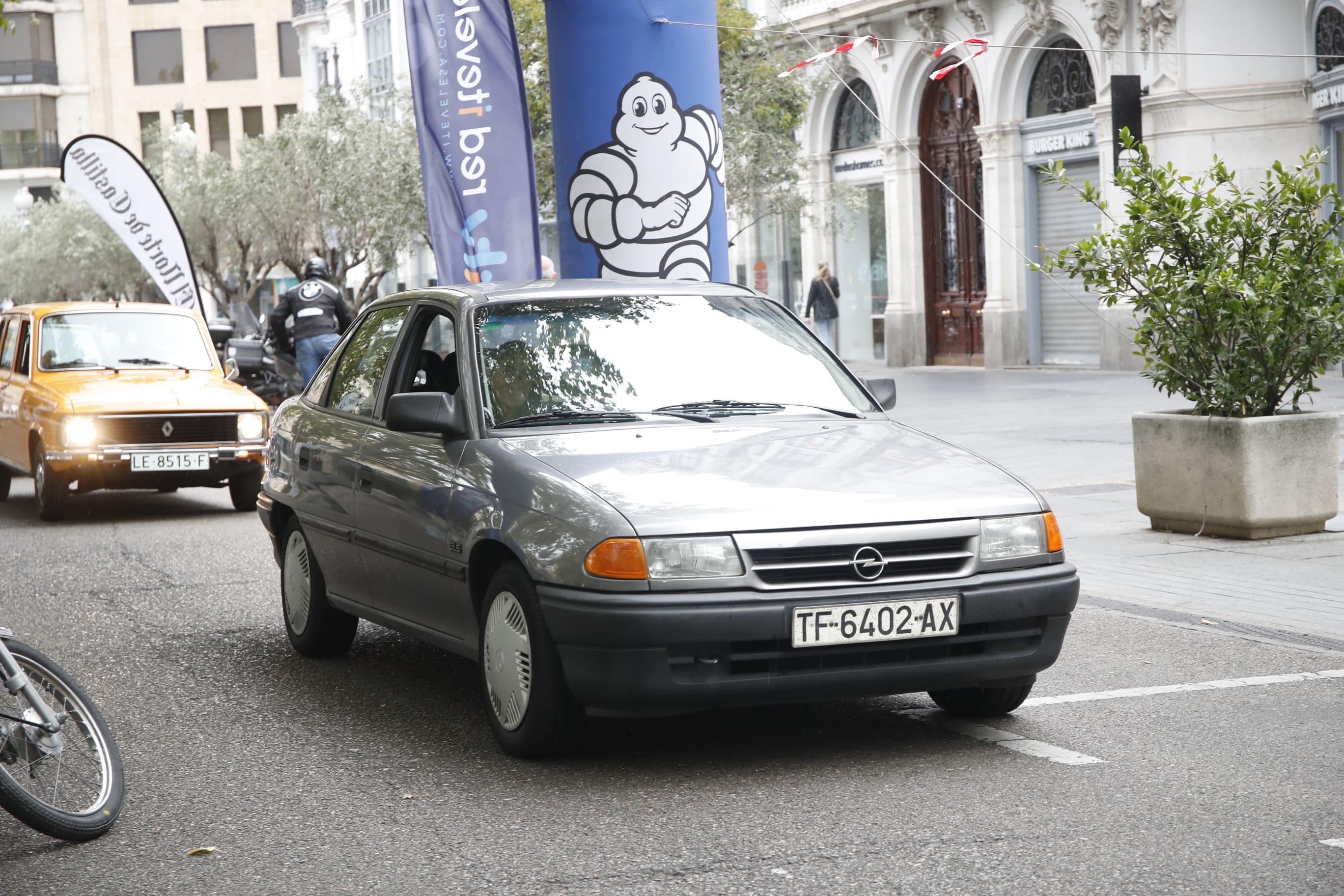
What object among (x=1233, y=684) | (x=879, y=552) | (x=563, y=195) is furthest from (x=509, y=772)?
(x=563, y=195)

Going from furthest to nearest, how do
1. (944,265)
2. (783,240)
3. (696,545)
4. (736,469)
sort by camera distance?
1. (783,240)
2. (944,265)
3. (736,469)
4. (696,545)

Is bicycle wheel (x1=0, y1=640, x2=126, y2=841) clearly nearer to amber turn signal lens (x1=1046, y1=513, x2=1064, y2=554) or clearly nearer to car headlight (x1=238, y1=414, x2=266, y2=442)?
amber turn signal lens (x1=1046, y1=513, x2=1064, y2=554)

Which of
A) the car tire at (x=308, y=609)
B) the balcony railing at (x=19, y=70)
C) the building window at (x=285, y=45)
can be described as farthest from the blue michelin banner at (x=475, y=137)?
the balcony railing at (x=19, y=70)

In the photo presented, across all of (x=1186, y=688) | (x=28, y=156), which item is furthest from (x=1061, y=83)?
(x=28, y=156)

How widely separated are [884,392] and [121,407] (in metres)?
8.00

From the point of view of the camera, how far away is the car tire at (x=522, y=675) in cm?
531

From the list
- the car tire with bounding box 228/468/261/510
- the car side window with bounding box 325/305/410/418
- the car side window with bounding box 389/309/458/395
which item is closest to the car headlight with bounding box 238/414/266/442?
the car tire with bounding box 228/468/261/510

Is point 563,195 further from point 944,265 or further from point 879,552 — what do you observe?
point 944,265

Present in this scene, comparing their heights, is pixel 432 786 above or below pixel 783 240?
below

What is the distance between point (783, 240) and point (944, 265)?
5639mm

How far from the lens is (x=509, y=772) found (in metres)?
5.42

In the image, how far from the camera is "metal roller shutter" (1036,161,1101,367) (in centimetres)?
2684

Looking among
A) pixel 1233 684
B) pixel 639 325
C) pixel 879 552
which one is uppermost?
pixel 639 325

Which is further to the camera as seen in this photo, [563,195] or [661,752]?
[563,195]
